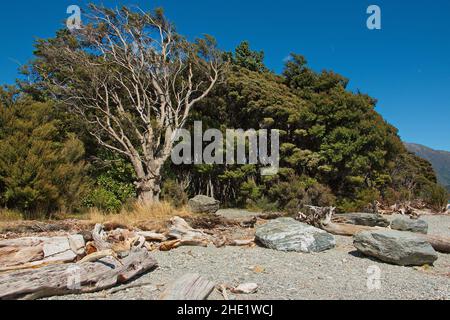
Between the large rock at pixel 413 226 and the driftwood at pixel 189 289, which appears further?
the large rock at pixel 413 226

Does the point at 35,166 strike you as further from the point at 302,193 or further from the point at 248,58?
the point at 248,58

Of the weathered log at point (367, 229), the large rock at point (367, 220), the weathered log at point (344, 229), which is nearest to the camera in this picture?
the weathered log at point (367, 229)

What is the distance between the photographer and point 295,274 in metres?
4.94

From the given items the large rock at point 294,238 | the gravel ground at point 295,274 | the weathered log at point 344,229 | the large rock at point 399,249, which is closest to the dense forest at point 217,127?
the weathered log at point 344,229

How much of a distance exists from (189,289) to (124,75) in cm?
1350

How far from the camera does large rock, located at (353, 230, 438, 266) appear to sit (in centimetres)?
583

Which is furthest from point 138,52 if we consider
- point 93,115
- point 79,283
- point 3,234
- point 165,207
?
point 79,283

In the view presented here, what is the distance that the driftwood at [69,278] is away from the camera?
3.45 meters

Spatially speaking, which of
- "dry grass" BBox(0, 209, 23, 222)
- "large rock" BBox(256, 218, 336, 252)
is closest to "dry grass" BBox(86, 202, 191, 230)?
"dry grass" BBox(0, 209, 23, 222)

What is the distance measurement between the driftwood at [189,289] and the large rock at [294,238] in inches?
123

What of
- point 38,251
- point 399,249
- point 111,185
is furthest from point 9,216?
point 399,249

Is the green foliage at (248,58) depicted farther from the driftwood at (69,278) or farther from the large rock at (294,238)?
the driftwood at (69,278)

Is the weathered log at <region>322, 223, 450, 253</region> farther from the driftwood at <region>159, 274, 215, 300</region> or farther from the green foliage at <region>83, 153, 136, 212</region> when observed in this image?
the green foliage at <region>83, 153, 136, 212</region>

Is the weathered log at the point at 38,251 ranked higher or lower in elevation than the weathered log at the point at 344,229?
higher
